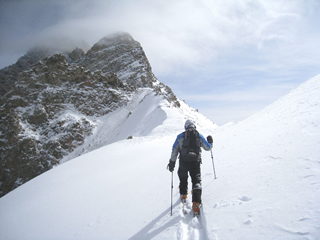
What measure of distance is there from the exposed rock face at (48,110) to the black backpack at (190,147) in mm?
30217

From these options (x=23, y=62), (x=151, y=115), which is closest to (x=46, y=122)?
(x=151, y=115)

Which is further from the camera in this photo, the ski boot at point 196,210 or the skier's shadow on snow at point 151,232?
the ski boot at point 196,210

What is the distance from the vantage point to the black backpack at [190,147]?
12.9 ft

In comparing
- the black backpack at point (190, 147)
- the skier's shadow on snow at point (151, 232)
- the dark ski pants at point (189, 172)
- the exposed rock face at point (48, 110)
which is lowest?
the skier's shadow on snow at point (151, 232)

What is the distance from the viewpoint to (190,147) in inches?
158

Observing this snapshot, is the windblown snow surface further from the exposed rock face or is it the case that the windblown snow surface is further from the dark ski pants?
the exposed rock face

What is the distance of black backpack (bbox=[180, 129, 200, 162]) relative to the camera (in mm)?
3930

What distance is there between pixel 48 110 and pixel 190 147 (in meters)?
40.3

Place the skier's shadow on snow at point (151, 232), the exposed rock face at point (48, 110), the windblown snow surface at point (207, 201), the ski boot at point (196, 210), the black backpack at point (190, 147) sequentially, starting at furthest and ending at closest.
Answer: the exposed rock face at point (48, 110) → the black backpack at point (190, 147) → the ski boot at point (196, 210) → the skier's shadow on snow at point (151, 232) → the windblown snow surface at point (207, 201)

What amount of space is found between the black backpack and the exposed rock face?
30.2m

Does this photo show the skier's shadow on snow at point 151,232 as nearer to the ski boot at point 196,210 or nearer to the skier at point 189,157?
the ski boot at point 196,210

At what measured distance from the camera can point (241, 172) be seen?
14.4 ft

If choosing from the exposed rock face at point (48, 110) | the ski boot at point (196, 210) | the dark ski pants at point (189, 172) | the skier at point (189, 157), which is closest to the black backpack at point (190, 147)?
the skier at point (189, 157)

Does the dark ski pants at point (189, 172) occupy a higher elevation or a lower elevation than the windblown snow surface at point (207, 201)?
higher
